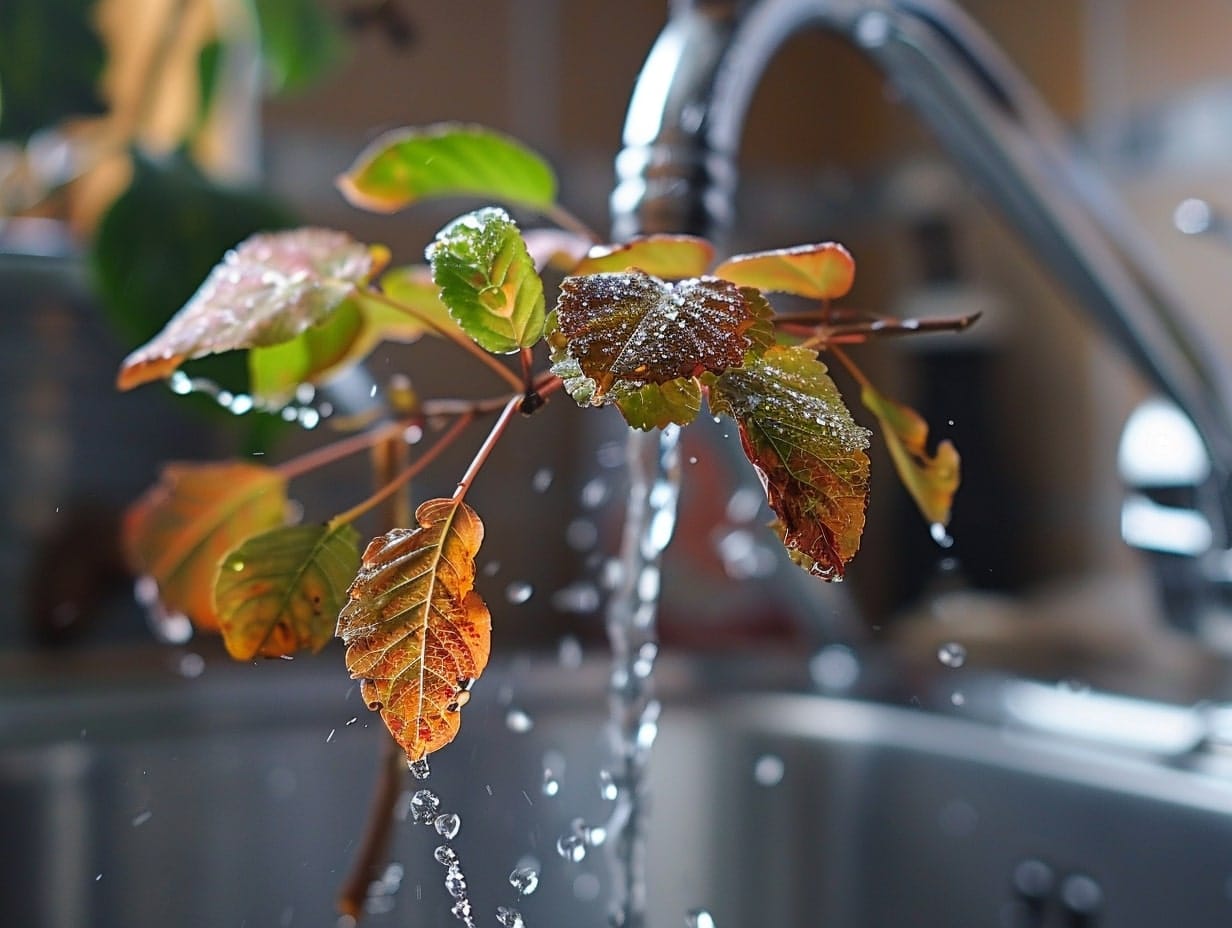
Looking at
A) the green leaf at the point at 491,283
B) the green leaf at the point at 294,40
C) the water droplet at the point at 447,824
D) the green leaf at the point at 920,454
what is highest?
the green leaf at the point at 294,40

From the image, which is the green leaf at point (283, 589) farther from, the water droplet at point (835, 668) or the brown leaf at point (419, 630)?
the water droplet at point (835, 668)

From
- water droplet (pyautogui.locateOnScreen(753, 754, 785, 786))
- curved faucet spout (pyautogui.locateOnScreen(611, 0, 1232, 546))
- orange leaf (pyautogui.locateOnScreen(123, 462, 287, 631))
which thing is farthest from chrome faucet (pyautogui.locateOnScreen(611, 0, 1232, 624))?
water droplet (pyautogui.locateOnScreen(753, 754, 785, 786))

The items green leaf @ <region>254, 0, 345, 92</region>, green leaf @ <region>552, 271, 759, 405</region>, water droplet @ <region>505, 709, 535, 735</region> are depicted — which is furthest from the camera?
green leaf @ <region>254, 0, 345, 92</region>

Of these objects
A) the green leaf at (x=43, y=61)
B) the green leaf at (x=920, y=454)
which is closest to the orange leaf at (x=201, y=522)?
the green leaf at (x=920, y=454)

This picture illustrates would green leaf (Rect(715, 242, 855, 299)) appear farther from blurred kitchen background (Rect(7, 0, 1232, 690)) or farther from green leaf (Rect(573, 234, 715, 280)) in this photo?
blurred kitchen background (Rect(7, 0, 1232, 690))

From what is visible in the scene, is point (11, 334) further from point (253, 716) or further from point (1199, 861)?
point (1199, 861)

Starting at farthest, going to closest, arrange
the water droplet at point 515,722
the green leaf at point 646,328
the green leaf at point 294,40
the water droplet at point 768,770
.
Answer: the green leaf at point 294,40
the water droplet at point 768,770
the water droplet at point 515,722
the green leaf at point 646,328

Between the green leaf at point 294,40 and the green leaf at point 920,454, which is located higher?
the green leaf at point 294,40
